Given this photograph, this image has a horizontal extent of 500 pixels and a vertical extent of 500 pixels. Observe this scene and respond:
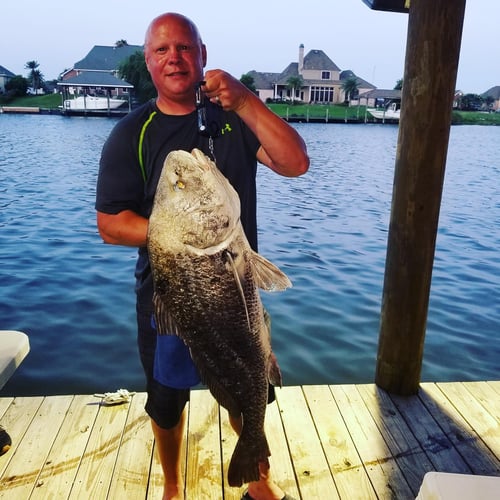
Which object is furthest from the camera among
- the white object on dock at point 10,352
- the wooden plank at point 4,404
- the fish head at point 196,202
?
the wooden plank at point 4,404

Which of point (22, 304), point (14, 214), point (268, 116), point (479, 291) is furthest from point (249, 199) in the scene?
point (14, 214)

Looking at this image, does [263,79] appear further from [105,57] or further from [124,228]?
[124,228]

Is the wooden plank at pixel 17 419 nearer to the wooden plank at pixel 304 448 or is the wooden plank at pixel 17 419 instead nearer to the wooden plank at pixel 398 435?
the wooden plank at pixel 304 448

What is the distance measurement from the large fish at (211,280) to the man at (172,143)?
0.27 metres

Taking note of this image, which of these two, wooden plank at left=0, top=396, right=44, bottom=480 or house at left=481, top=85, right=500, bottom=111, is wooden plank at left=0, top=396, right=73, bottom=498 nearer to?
wooden plank at left=0, top=396, right=44, bottom=480

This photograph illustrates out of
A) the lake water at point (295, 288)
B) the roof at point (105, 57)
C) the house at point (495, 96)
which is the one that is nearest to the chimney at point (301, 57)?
the roof at point (105, 57)

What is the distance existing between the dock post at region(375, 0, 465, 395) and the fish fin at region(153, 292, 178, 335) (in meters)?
2.39

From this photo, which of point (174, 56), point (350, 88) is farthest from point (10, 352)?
point (350, 88)

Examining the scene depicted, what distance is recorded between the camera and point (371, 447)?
3.65 m

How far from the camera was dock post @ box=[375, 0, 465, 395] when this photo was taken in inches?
143

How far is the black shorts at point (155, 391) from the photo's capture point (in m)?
2.75

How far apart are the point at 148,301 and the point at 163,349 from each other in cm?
26

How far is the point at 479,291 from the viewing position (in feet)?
31.8

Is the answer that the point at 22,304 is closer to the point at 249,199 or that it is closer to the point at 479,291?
the point at 249,199
